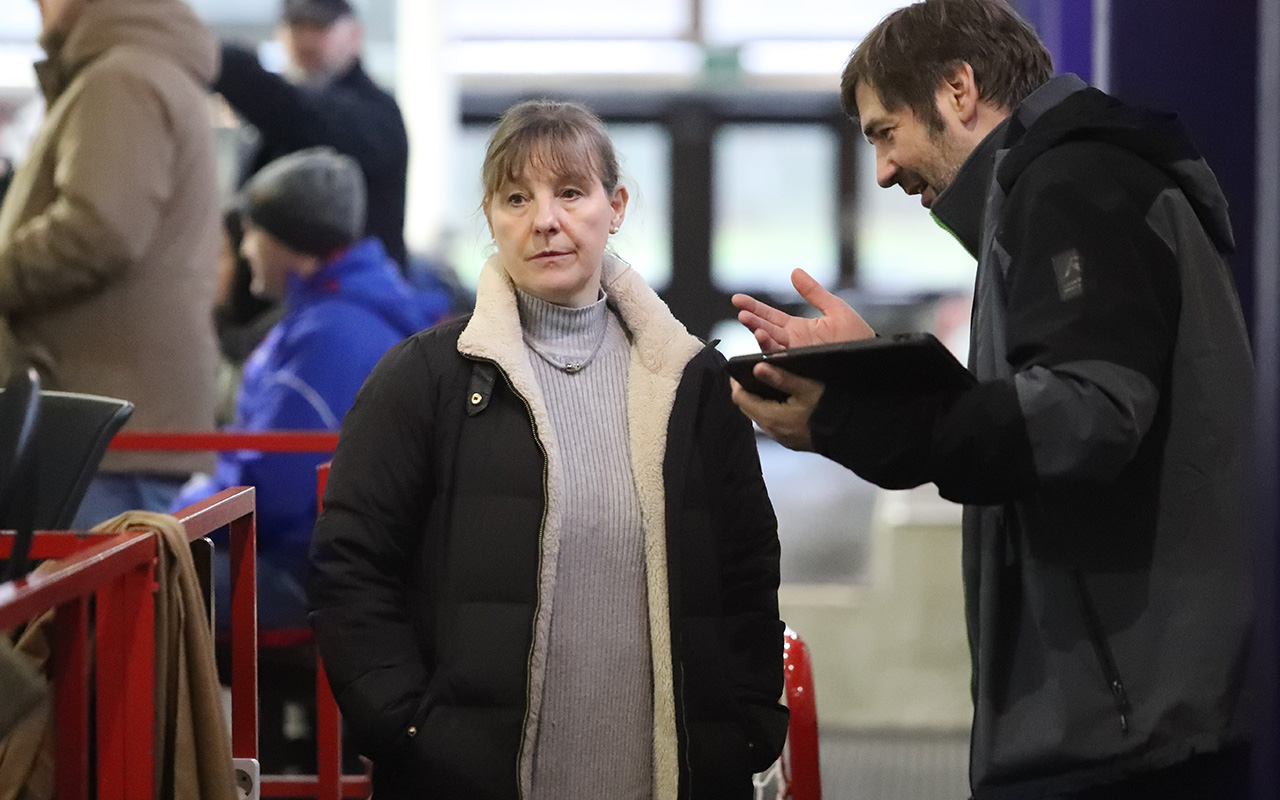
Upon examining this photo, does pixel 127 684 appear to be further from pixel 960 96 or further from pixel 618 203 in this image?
pixel 960 96

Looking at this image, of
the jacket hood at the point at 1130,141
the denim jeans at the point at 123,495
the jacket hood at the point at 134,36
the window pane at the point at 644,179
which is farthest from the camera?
the window pane at the point at 644,179

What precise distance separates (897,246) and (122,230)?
5.21 m

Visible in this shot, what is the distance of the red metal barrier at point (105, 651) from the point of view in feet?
5.04

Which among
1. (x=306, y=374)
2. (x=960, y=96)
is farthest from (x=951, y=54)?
(x=306, y=374)

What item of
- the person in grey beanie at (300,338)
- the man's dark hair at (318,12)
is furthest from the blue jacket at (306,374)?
the man's dark hair at (318,12)

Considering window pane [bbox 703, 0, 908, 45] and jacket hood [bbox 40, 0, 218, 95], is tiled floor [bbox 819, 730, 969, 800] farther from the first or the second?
window pane [bbox 703, 0, 908, 45]

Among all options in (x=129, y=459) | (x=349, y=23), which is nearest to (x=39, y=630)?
(x=129, y=459)

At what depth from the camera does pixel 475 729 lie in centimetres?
182

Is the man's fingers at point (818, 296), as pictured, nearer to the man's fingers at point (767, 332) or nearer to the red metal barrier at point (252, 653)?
the man's fingers at point (767, 332)

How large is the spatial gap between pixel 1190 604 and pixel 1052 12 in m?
2.69

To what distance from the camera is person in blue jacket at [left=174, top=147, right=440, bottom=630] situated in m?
3.35

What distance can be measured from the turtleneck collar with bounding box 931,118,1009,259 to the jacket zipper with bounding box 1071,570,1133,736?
41 cm

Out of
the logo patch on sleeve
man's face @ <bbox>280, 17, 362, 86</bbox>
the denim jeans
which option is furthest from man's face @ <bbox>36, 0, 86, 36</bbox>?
the logo patch on sleeve

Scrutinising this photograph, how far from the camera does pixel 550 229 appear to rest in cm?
190
